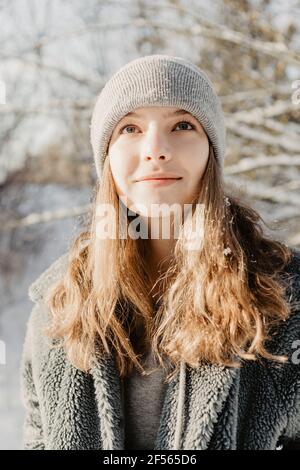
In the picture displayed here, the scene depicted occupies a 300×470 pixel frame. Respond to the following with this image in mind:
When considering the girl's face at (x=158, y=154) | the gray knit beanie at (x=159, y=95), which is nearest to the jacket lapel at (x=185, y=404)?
the girl's face at (x=158, y=154)

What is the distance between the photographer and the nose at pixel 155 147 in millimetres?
1215

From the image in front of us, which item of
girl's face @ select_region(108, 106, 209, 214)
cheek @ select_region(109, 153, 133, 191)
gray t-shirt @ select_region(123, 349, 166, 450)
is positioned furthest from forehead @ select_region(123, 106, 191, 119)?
gray t-shirt @ select_region(123, 349, 166, 450)

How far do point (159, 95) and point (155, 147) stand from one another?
158 millimetres

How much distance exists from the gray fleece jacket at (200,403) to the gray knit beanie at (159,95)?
47cm

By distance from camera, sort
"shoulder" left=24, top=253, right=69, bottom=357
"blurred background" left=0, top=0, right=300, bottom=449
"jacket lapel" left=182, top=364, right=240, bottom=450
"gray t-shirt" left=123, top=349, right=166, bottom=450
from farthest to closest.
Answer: "blurred background" left=0, top=0, right=300, bottom=449
"shoulder" left=24, top=253, right=69, bottom=357
"gray t-shirt" left=123, top=349, right=166, bottom=450
"jacket lapel" left=182, top=364, right=240, bottom=450

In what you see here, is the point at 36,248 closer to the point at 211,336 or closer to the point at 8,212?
the point at 8,212

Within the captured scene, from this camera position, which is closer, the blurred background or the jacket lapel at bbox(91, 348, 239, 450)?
the jacket lapel at bbox(91, 348, 239, 450)

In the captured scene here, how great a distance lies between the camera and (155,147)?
4.00 feet

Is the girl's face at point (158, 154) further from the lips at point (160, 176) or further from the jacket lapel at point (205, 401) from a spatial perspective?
the jacket lapel at point (205, 401)

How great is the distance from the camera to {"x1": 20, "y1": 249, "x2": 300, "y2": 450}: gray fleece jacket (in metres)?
1.21

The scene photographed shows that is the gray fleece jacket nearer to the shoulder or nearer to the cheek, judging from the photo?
the shoulder

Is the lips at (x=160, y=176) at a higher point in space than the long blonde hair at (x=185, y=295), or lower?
higher

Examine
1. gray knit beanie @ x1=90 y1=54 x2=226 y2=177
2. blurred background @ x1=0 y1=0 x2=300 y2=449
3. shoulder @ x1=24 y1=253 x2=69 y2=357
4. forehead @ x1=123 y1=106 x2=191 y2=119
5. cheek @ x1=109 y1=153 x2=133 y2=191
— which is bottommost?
shoulder @ x1=24 y1=253 x2=69 y2=357

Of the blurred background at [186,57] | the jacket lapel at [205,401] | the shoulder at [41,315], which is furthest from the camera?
the blurred background at [186,57]
